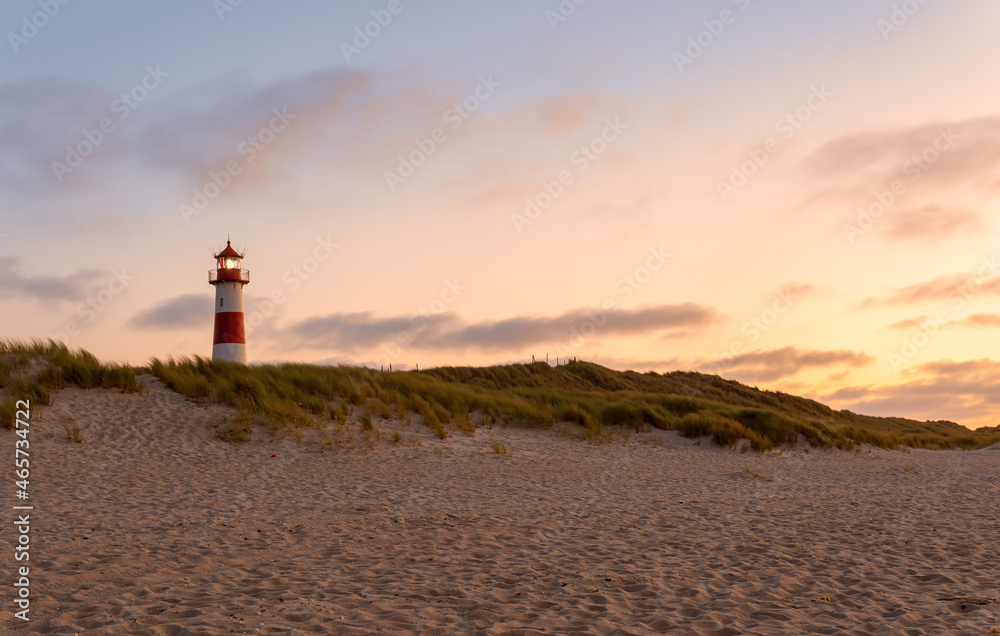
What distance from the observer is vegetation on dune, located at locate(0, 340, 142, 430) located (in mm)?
16094

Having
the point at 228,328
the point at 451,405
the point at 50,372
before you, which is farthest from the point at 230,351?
the point at 451,405

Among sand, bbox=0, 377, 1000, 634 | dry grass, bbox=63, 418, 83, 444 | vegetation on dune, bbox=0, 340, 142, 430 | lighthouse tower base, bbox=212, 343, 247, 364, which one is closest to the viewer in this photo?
sand, bbox=0, 377, 1000, 634

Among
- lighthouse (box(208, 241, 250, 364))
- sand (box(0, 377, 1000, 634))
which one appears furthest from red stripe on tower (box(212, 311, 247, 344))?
sand (box(0, 377, 1000, 634))

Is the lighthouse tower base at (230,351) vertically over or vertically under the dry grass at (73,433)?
over

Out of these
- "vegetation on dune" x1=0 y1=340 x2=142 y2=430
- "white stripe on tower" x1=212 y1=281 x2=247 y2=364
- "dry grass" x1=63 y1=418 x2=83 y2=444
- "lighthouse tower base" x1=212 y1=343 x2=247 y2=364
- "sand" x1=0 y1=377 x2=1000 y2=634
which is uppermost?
"white stripe on tower" x1=212 y1=281 x2=247 y2=364

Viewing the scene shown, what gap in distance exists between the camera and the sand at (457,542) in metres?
5.48

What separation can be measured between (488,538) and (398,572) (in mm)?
1919

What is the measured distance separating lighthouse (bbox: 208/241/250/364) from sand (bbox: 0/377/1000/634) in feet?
36.9

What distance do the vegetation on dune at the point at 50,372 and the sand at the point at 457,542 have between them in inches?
26.1

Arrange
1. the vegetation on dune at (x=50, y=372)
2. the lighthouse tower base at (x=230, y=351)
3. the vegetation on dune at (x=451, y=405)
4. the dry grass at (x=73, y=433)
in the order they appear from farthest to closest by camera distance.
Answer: the lighthouse tower base at (x=230, y=351), the vegetation on dune at (x=451, y=405), the vegetation on dune at (x=50, y=372), the dry grass at (x=73, y=433)

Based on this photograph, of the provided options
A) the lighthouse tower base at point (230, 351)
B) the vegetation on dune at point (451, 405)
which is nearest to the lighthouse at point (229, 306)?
the lighthouse tower base at point (230, 351)

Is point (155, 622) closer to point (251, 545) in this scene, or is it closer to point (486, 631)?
point (486, 631)

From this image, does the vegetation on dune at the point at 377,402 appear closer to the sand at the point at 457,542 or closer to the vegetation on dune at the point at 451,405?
the vegetation on dune at the point at 451,405

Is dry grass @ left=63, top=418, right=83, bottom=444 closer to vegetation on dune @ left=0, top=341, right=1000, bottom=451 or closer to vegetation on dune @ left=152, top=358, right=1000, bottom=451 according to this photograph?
vegetation on dune @ left=0, top=341, right=1000, bottom=451
